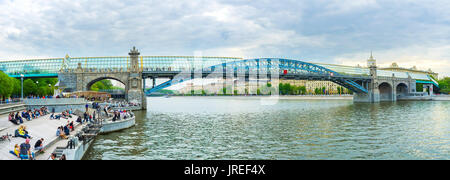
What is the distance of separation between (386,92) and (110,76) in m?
84.2

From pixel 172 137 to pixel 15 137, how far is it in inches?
382

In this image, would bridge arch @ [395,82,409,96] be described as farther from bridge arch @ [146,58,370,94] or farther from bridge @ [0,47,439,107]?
bridge @ [0,47,439,107]

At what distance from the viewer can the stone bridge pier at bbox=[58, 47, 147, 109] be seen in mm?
53062

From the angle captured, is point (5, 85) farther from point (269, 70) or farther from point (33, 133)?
point (269, 70)

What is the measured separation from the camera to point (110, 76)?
2121 inches

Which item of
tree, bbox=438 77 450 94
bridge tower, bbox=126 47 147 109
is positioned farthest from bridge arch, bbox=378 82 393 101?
bridge tower, bbox=126 47 147 109

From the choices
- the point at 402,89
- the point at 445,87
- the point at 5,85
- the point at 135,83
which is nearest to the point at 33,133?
the point at 5,85
